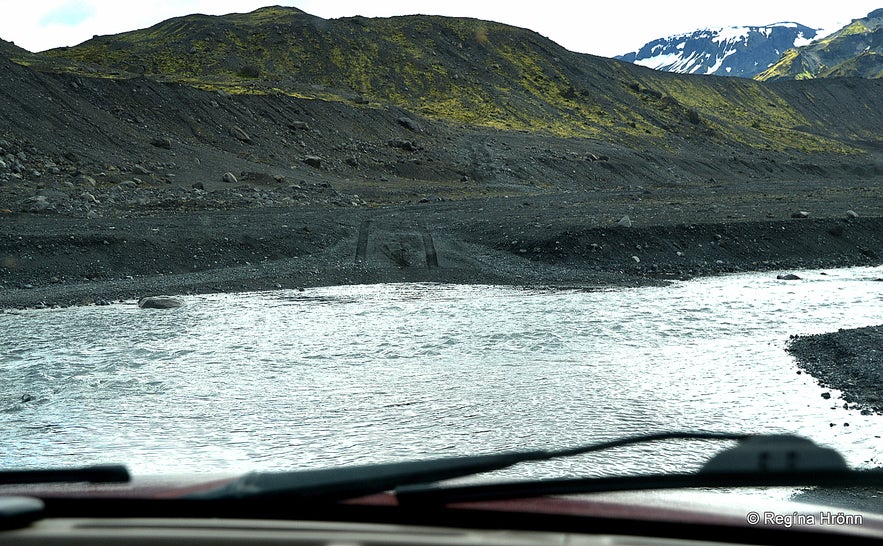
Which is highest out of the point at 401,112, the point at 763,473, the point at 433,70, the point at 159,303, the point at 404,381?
the point at 433,70

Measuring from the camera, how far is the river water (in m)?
6.03

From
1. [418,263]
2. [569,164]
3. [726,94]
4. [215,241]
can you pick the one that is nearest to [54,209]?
[215,241]

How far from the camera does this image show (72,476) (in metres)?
1.79

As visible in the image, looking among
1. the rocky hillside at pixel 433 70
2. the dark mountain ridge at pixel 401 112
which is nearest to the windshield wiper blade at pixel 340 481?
the dark mountain ridge at pixel 401 112

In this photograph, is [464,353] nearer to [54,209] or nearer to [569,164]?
[54,209]

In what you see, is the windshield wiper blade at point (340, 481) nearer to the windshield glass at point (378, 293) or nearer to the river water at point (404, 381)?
the windshield glass at point (378, 293)

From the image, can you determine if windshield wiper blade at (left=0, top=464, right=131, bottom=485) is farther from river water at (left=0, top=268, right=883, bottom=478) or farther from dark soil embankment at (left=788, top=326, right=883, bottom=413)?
dark soil embankment at (left=788, top=326, right=883, bottom=413)

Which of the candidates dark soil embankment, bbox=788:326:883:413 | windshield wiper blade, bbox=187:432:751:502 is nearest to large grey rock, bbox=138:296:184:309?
dark soil embankment, bbox=788:326:883:413

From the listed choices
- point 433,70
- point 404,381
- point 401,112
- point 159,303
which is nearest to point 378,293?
point 159,303

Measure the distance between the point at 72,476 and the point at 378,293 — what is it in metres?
12.4

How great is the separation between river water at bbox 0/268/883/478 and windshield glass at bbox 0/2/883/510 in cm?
4

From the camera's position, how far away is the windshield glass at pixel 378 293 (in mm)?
6582

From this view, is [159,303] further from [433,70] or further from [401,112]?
[433,70]

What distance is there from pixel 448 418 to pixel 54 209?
16259mm
